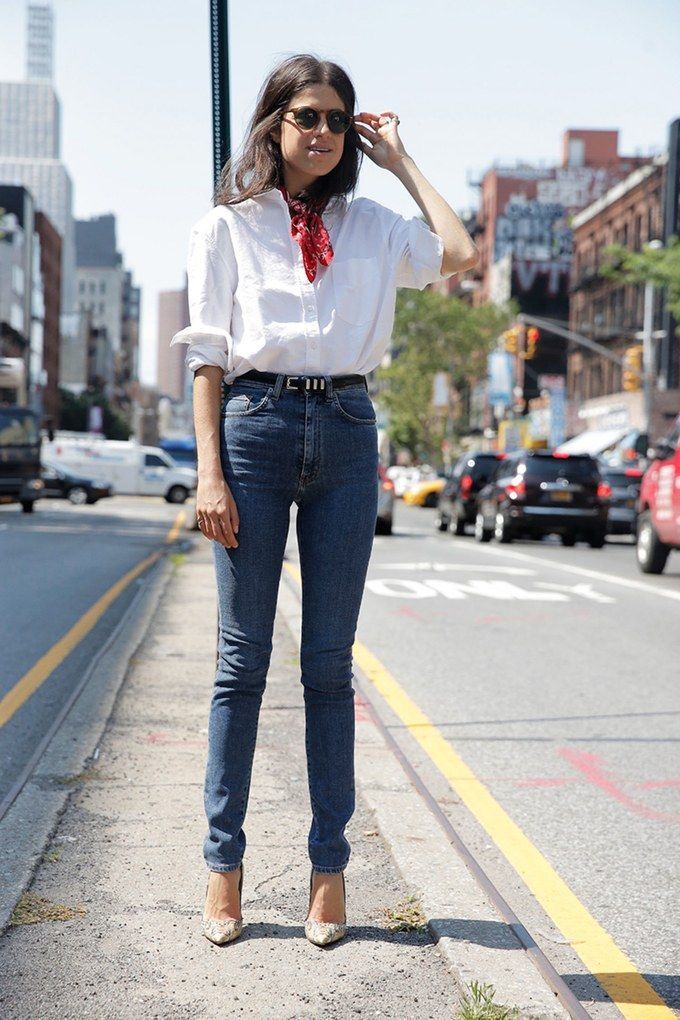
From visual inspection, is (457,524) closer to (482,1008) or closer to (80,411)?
(482,1008)

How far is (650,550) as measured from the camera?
17609 millimetres

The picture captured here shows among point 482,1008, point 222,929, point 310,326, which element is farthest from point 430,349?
point 482,1008

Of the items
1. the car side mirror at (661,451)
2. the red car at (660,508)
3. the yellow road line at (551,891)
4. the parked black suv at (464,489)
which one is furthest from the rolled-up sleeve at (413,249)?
the parked black suv at (464,489)

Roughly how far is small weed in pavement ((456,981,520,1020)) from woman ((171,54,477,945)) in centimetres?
47

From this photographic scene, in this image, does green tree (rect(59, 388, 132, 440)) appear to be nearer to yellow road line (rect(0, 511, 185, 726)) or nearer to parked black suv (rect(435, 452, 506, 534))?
parked black suv (rect(435, 452, 506, 534))

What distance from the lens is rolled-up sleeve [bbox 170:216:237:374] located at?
3393 millimetres

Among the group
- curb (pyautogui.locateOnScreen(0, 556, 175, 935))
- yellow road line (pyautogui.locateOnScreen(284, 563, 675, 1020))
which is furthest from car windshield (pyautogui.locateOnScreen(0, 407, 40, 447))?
yellow road line (pyautogui.locateOnScreen(284, 563, 675, 1020))

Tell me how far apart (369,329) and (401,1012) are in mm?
1529

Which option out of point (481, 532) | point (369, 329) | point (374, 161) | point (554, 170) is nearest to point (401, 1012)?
point (369, 329)

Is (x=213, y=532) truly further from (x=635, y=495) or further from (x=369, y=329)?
(x=635, y=495)

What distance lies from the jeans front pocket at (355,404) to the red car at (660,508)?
13535mm

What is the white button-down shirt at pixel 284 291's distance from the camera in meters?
3.40

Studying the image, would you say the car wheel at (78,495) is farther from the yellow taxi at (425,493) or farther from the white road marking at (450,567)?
the white road marking at (450,567)

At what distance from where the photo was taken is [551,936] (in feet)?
12.1
